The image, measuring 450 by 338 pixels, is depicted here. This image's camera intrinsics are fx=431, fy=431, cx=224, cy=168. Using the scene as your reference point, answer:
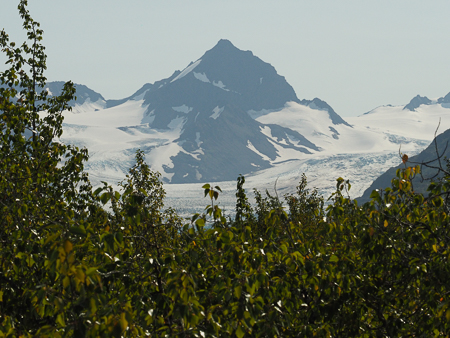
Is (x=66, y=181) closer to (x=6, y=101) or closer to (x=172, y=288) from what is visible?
(x=6, y=101)

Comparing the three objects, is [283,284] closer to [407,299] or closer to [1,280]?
[407,299]

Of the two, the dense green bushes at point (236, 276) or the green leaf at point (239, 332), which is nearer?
the green leaf at point (239, 332)

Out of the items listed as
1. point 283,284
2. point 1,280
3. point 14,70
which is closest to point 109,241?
point 283,284

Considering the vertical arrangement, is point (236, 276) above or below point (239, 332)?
above

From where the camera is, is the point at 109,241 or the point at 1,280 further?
the point at 1,280

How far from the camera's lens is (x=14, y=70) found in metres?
12.9

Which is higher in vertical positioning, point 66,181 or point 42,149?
point 42,149

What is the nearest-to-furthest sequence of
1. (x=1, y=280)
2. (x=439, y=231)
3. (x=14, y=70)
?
(x=439, y=231) → (x=1, y=280) → (x=14, y=70)

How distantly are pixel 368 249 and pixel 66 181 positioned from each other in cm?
862

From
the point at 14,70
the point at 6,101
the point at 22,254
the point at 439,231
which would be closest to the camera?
the point at 22,254

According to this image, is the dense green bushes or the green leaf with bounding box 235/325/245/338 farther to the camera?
the dense green bushes

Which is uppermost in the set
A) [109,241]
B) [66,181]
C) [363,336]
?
[66,181]

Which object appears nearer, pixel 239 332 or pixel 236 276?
pixel 239 332

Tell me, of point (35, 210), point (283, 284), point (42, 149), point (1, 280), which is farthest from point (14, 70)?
point (283, 284)
